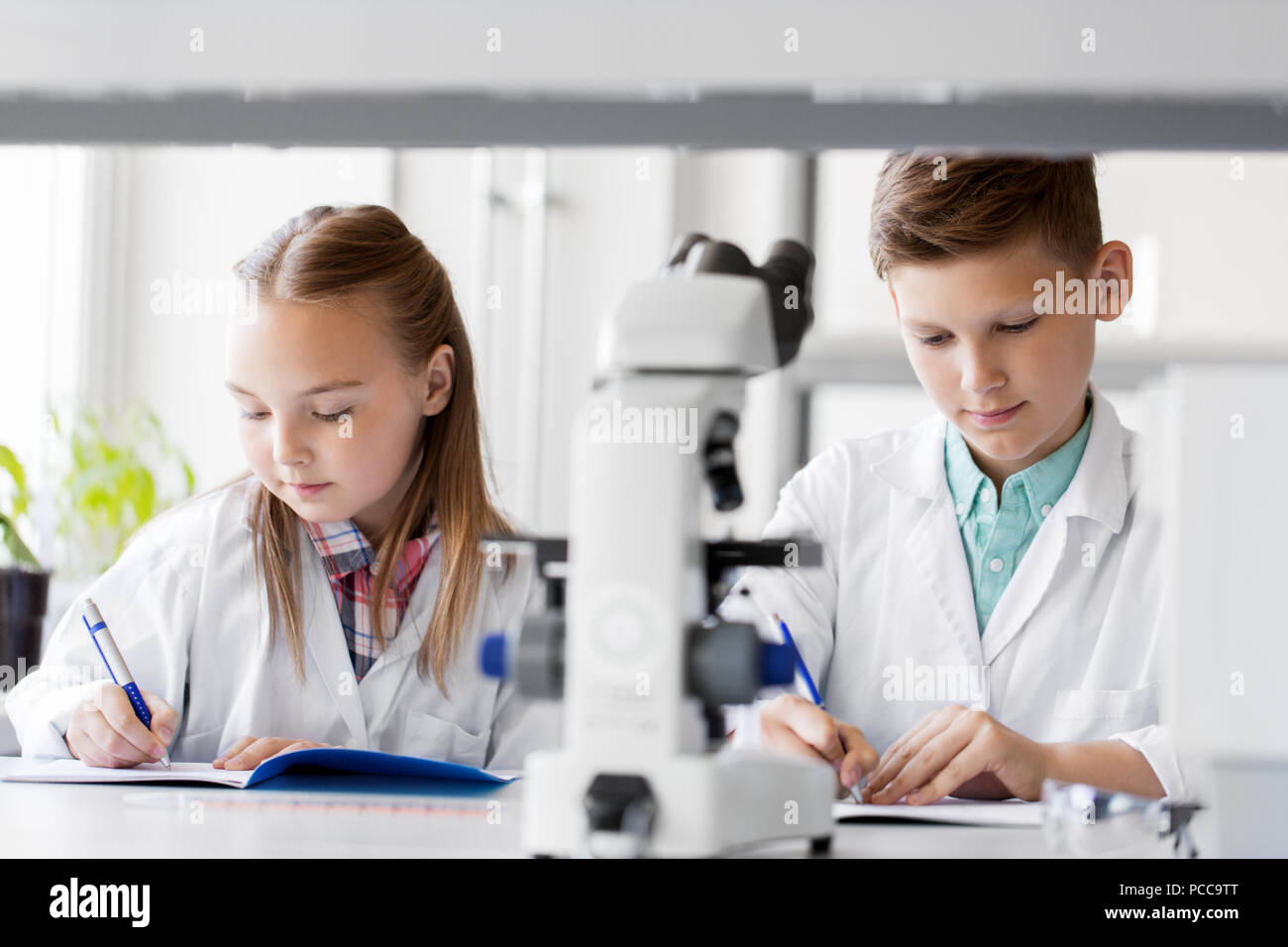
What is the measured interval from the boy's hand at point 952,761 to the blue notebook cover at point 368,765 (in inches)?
13.5

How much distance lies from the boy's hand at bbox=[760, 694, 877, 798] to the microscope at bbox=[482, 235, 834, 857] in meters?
0.35

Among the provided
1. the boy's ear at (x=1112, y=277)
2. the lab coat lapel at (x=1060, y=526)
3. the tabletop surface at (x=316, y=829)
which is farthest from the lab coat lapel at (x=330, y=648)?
the boy's ear at (x=1112, y=277)

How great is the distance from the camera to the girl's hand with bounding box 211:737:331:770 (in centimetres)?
120

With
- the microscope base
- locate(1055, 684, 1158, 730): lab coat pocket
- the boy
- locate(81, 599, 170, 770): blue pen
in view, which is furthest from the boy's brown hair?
locate(81, 599, 170, 770): blue pen

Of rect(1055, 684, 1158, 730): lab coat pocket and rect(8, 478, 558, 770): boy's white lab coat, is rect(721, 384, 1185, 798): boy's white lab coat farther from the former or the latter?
rect(8, 478, 558, 770): boy's white lab coat

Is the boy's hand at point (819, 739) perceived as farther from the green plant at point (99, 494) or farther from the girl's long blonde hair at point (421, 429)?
the green plant at point (99, 494)

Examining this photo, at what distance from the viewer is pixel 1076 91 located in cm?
52

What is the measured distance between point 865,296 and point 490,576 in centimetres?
176

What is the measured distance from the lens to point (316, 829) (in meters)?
0.80

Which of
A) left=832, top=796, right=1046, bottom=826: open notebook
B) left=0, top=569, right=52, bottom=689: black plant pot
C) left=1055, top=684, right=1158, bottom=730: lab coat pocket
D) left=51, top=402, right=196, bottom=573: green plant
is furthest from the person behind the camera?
left=51, top=402, right=196, bottom=573: green plant

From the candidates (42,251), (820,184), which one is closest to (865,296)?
(820,184)

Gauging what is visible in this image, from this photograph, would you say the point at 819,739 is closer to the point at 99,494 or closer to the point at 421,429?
the point at 421,429

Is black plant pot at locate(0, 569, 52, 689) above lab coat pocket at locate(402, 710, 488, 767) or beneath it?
above

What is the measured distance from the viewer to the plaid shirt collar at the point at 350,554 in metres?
1.50
